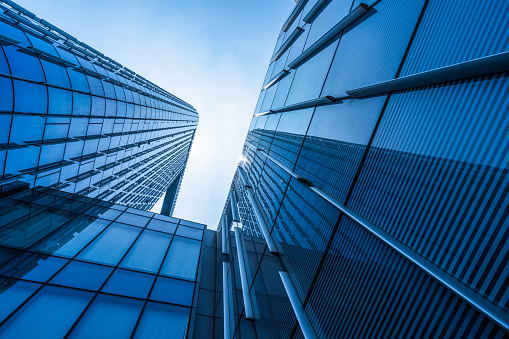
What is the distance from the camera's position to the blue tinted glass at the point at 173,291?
11.9 metres

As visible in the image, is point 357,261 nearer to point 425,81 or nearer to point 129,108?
point 425,81

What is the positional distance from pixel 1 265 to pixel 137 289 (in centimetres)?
517

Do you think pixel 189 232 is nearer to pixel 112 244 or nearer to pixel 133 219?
pixel 133 219

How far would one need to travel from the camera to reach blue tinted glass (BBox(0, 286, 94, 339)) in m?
8.72

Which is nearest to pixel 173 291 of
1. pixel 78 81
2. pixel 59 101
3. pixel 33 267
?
pixel 33 267

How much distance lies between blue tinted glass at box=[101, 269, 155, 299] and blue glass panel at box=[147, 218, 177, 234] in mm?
4921

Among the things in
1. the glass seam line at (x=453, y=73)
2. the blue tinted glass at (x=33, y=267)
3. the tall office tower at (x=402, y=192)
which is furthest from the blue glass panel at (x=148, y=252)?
the glass seam line at (x=453, y=73)

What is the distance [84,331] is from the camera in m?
9.30

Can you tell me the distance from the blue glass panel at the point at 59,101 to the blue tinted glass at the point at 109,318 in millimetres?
11902

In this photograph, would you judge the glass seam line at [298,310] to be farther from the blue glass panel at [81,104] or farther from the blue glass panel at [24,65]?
the blue glass panel at [81,104]

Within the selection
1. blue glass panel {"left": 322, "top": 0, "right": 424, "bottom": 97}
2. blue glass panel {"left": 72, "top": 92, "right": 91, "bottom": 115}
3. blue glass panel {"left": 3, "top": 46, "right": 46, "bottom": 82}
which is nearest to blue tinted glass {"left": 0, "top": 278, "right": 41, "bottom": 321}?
blue glass panel {"left": 3, "top": 46, "right": 46, "bottom": 82}

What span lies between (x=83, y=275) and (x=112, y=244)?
2.82 m

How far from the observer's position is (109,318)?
1009cm

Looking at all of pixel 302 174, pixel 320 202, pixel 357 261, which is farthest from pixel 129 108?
pixel 357 261
